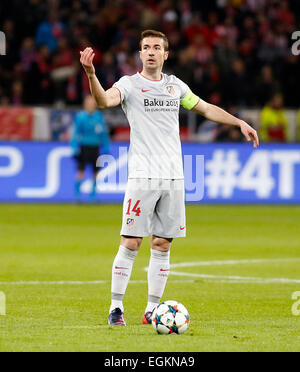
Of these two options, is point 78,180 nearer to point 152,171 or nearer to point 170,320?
point 152,171

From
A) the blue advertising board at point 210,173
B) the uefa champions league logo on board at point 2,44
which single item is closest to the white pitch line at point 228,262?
the blue advertising board at point 210,173

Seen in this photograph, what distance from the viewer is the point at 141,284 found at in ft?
32.7

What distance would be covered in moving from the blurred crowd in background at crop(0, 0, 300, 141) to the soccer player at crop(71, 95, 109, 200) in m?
1.57

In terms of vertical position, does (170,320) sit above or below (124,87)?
below

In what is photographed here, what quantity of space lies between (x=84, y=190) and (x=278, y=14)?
831 centimetres

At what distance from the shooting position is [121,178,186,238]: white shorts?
744cm

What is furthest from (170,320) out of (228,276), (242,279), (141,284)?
(228,276)

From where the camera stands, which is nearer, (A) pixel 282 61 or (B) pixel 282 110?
(B) pixel 282 110

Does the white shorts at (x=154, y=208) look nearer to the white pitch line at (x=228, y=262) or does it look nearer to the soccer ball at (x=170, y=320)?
the soccer ball at (x=170, y=320)

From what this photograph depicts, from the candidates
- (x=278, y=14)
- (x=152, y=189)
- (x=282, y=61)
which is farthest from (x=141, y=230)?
(x=278, y=14)

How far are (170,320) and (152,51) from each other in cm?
215

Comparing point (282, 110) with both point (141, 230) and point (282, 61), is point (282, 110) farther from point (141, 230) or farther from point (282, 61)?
point (141, 230)

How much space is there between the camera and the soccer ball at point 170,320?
674 cm
